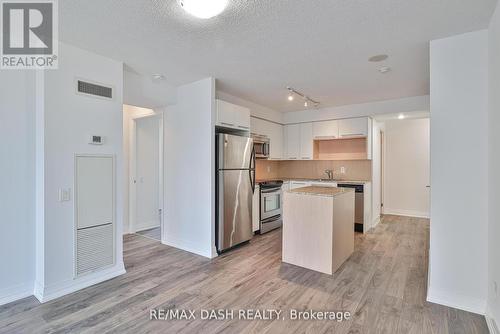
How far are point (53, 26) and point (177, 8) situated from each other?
47.4 inches

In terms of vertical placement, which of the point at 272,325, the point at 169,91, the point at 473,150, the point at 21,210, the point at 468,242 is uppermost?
the point at 169,91

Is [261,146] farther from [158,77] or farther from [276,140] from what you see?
[158,77]

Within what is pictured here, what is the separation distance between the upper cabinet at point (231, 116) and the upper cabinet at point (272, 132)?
775 mm

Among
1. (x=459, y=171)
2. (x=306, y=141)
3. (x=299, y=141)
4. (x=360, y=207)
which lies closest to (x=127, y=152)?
(x=299, y=141)

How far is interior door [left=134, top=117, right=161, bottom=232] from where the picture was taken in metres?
4.96

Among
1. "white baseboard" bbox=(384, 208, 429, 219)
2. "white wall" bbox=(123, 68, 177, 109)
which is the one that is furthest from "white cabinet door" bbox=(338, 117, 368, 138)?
"white wall" bbox=(123, 68, 177, 109)

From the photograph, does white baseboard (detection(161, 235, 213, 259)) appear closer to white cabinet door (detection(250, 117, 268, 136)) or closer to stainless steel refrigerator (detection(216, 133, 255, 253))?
stainless steel refrigerator (detection(216, 133, 255, 253))

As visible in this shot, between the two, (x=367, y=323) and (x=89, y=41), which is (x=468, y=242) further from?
(x=89, y=41)

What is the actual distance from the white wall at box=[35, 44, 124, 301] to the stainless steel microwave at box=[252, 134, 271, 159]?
2824 millimetres

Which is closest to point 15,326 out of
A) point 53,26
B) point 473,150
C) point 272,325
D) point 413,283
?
point 272,325

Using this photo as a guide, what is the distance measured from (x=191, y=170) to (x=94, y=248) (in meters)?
1.57

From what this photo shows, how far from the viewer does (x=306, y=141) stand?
5.68 m

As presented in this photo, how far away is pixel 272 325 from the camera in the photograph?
82.0 inches

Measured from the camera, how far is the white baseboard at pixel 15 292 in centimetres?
239
